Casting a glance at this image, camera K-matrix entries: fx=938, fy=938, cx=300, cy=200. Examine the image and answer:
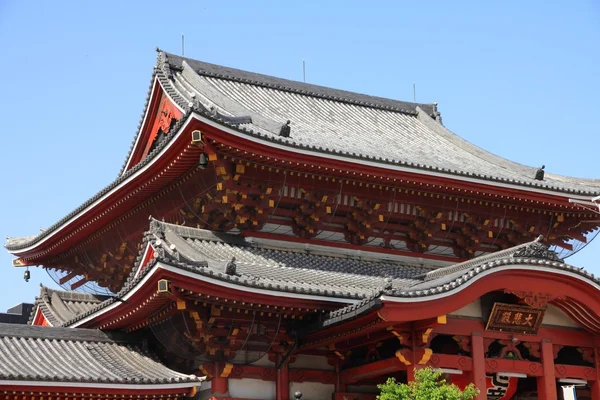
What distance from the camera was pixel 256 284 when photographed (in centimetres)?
1859

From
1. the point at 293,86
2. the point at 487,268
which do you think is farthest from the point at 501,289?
the point at 293,86

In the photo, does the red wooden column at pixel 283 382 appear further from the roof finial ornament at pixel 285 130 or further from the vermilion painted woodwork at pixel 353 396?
the roof finial ornament at pixel 285 130

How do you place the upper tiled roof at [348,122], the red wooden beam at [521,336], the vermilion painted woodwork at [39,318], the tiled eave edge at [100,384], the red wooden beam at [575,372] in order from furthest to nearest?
the vermilion painted woodwork at [39,318] < the upper tiled roof at [348,122] < the red wooden beam at [575,372] < the red wooden beam at [521,336] < the tiled eave edge at [100,384]

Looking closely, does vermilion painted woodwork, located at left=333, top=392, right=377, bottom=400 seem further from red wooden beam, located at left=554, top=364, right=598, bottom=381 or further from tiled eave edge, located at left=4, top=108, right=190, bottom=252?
tiled eave edge, located at left=4, top=108, right=190, bottom=252

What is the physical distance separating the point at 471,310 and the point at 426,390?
3.24m

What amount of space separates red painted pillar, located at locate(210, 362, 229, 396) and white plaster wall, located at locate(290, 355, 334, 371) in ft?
5.73

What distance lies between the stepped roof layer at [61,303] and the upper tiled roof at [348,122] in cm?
676

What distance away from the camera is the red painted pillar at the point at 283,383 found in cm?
2011

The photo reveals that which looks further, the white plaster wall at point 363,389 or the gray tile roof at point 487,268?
the white plaster wall at point 363,389

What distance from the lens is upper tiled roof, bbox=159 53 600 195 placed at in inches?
954

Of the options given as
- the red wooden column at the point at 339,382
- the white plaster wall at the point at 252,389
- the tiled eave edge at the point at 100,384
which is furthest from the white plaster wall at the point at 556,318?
the tiled eave edge at the point at 100,384

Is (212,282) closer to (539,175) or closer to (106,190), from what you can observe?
(106,190)

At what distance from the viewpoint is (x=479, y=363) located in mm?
19297

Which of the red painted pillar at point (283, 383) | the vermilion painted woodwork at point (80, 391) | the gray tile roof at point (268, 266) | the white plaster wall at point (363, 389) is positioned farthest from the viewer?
the white plaster wall at point (363, 389)
